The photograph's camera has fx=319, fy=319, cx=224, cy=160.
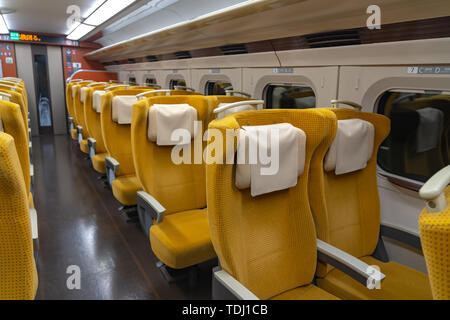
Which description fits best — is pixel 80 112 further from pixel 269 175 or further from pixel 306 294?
pixel 306 294

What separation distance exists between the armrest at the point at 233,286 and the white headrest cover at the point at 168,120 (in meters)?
1.33

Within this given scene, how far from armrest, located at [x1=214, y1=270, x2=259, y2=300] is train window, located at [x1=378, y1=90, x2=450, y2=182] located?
168 cm

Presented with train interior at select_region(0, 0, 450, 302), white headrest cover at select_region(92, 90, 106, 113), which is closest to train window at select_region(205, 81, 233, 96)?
train interior at select_region(0, 0, 450, 302)

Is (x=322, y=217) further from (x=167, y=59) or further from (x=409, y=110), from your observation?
(x=167, y=59)

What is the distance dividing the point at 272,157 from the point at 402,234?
3.96 feet

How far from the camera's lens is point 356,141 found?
1.97 metres

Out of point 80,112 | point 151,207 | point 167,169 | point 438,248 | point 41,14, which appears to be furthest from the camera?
point 41,14

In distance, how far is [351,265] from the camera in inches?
66.3

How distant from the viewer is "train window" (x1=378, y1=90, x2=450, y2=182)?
2314 mm

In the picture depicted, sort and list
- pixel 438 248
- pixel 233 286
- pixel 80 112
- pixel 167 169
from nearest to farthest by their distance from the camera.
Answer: pixel 438 248 → pixel 233 286 → pixel 167 169 → pixel 80 112

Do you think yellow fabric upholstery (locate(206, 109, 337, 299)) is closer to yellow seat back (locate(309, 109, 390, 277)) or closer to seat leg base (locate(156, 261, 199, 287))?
yellow seat back (locate(309, 109, 390, 277))

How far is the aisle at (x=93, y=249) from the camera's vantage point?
265 cm

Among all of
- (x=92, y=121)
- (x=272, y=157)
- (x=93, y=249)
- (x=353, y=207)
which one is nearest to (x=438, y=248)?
(x=272, y=157)

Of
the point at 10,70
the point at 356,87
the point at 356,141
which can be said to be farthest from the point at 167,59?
the point at 10,70
